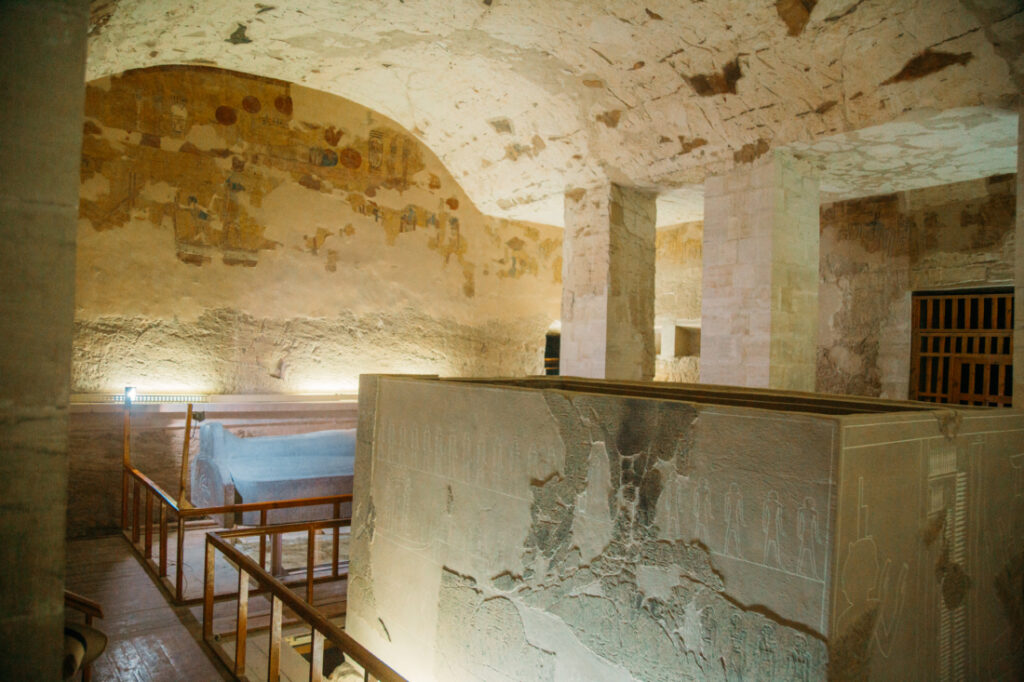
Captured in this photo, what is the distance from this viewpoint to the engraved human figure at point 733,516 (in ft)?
6.24

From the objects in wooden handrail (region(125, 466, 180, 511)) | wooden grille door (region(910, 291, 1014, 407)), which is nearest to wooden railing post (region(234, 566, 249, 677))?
wooden handrail (region(125, 466, 180, 511))

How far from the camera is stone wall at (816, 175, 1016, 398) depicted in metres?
6.23

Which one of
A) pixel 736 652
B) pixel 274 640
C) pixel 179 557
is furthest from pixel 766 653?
pixel 179 557

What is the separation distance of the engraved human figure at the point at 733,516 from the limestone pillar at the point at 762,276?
384cm

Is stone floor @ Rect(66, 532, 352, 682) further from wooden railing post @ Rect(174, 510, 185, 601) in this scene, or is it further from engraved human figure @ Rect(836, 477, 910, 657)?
engraved human figure @ Rect(836, 477, 910, 657)

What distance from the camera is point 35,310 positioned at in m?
1.35

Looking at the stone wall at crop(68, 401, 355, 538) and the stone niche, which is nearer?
the stone niche

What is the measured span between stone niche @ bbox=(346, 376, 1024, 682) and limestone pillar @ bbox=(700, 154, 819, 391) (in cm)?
264

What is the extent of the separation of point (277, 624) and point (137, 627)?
1594mm

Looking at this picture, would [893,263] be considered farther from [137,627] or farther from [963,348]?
[137,627]

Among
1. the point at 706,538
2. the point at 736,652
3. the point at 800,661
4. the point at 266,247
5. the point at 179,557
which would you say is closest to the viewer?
the point at 800,661

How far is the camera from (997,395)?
6.30 meters

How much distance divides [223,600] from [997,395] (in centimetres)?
697

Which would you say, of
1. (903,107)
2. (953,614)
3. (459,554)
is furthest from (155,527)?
(903,107)
